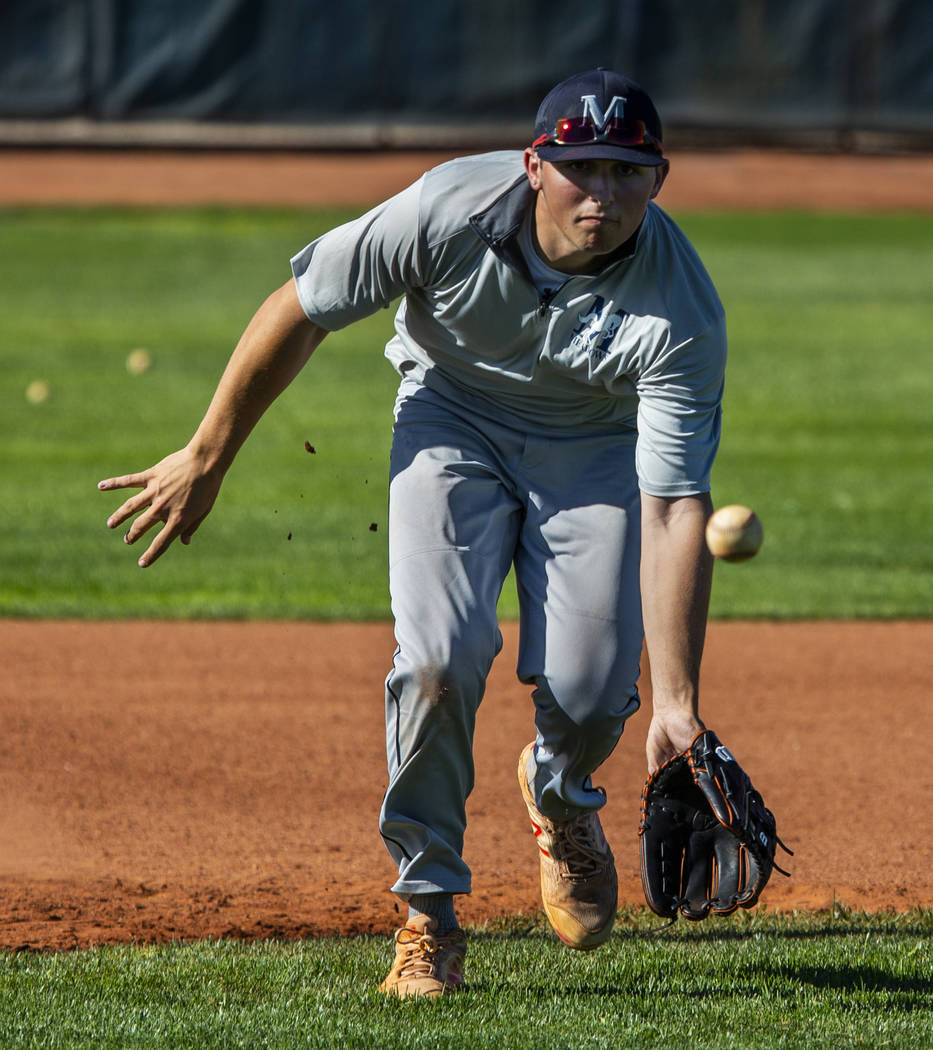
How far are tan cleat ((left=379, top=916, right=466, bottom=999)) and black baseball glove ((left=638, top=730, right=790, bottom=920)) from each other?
0.49 m

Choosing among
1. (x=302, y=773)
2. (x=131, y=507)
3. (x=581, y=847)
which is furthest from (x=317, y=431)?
(x=131, y=507)

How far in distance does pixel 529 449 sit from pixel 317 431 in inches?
342

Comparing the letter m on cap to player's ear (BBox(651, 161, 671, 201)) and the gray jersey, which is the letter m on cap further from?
the gray jersey

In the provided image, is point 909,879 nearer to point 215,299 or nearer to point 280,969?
point 280,969

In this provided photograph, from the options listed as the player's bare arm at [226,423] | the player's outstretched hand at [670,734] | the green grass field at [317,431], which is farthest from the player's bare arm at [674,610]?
the green grass field at [317,431]

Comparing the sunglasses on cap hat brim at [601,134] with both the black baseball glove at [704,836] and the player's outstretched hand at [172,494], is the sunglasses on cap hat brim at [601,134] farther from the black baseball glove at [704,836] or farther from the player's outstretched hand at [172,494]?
the black baseball glove at [704,836]

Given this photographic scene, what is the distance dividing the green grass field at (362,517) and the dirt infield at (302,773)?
0.32 metres

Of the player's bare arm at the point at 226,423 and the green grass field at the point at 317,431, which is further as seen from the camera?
the green grass field at the point at 317,431

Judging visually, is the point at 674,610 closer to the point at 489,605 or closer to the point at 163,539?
the point at 489,605

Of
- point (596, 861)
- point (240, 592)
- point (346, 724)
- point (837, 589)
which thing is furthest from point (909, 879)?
point (240, 592)

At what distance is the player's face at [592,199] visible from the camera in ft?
11.9

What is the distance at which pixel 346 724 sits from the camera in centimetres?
640

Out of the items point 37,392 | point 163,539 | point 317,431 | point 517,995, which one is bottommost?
point 517,995

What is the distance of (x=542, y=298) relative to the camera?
3.82 metres
